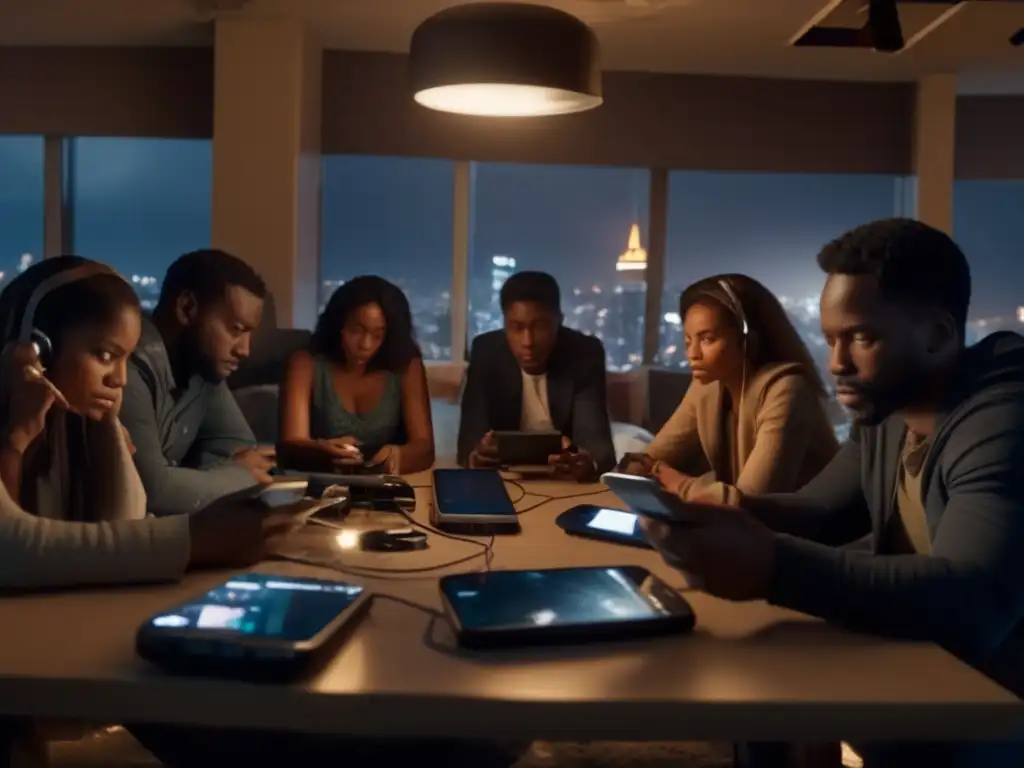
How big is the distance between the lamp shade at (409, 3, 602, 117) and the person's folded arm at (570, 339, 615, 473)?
3.81 ft

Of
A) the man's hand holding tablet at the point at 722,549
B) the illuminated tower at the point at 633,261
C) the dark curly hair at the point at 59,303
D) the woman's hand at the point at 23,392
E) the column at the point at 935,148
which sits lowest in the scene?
the man's hand holding tablet at the point at 722,549

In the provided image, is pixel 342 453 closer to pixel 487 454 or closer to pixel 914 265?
pixel 487 454

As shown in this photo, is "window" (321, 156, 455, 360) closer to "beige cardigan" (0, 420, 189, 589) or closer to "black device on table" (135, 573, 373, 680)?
"beige cardigan" (0, 420, 189, 589)

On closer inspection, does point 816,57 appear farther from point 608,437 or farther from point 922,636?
point 922,636

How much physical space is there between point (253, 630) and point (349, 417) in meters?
1.83

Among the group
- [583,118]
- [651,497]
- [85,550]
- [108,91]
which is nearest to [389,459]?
[85,550]

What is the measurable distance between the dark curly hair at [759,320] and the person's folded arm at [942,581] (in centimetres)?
115

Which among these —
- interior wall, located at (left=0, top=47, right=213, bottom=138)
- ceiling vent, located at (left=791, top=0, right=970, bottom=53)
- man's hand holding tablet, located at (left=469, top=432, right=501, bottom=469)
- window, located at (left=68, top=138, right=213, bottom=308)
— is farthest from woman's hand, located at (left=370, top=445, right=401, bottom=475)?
window, located at (left=68, top=138, right=213, bottom=308)

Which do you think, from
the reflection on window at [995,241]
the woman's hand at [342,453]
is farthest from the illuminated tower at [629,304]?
the woman's hand at [342,453]

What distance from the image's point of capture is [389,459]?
2475 millimetres

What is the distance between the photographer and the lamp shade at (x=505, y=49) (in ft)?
5.95

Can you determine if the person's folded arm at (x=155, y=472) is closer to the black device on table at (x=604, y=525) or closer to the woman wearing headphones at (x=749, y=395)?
the black device on table at (x=604, y=525)

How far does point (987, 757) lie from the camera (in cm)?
119

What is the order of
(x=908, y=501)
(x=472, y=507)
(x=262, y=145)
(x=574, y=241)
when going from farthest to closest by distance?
(x=574, y=241)
(x=262, y=145)
(x=472, y=507)
(x=908, y=501)
